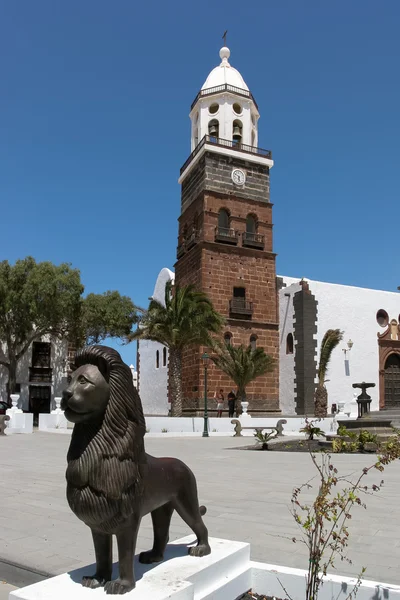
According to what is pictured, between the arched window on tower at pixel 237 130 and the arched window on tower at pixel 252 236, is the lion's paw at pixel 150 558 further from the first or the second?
the arched window on tower at pixel 237 130

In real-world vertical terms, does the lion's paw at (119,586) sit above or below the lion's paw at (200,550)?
above

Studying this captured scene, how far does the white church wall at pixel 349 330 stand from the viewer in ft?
94.2

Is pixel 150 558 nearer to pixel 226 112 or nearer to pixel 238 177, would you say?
pixel 238 177

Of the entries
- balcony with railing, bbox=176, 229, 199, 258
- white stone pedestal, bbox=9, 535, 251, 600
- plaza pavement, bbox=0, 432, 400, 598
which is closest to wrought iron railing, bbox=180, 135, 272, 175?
balcony with railing, bbox=176, 229, 199, 258

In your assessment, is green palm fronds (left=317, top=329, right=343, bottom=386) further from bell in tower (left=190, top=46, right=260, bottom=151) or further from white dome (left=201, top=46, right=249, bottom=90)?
white dome (left=201, top=46, right=249, bottom=90)

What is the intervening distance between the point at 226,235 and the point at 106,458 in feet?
82.1

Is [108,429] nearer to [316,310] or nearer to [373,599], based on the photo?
[373,599]

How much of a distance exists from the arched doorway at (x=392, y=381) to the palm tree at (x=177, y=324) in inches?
536

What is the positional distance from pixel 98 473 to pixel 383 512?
15.7ft

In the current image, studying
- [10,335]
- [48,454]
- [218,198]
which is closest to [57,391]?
[10,335]

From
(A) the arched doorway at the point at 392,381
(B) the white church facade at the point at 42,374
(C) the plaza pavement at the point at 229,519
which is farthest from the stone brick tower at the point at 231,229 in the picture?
(C) the plaza pavement at the point at 229,519

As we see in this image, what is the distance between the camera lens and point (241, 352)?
23.5 m

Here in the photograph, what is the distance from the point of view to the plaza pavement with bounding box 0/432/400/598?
4.13 meters

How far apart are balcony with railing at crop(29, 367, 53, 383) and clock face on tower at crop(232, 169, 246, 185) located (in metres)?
17.5
